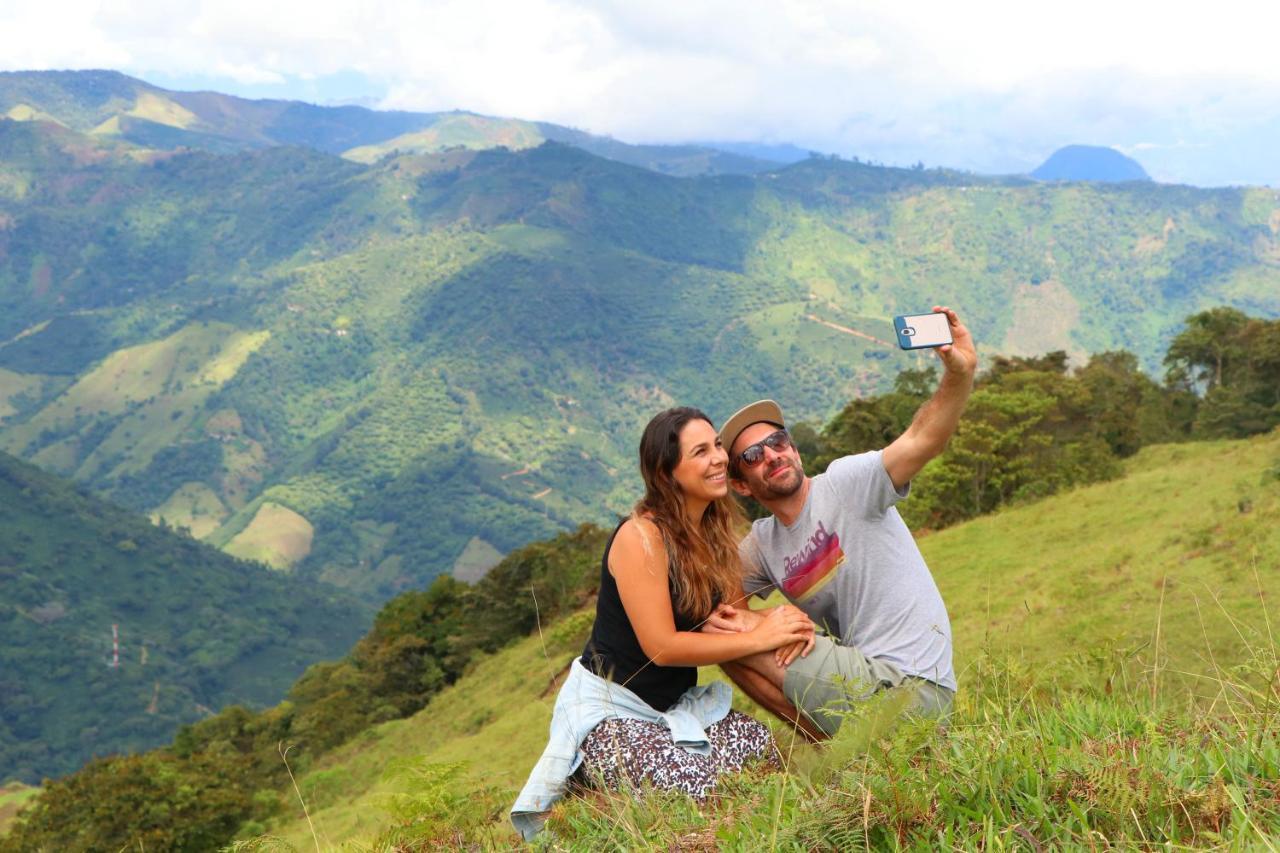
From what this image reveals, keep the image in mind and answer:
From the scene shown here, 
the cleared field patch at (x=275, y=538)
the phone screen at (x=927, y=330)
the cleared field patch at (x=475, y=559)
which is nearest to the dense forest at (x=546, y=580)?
the phone screen at (x=927, y=330)

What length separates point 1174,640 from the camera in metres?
9.53

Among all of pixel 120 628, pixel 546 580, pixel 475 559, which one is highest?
pixel 546 580

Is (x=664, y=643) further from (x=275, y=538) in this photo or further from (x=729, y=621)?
(x=275, y=538)

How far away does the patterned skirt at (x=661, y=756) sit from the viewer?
372 centimetres

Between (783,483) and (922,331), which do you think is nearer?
(922,331)

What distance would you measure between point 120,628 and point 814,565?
129m

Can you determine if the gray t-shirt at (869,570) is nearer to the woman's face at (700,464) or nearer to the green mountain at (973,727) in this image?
the green mountain at (973,727)

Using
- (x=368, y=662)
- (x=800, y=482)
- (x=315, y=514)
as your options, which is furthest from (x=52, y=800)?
(x=315, y=514)

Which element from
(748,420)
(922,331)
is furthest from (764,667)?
(922,331)

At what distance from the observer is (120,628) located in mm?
115875

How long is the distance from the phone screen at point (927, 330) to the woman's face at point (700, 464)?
2.80ft

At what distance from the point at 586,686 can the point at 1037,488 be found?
71.8 ft

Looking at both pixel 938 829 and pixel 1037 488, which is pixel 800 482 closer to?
pixel 938 829

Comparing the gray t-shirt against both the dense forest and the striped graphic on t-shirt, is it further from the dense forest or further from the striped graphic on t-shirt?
the dense forest
